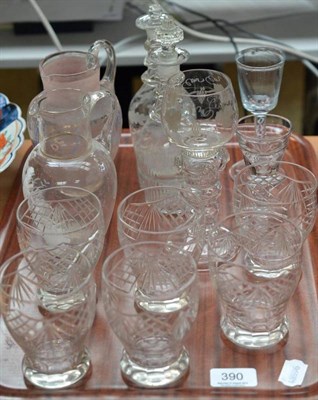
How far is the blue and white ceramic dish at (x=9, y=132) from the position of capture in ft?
2.89

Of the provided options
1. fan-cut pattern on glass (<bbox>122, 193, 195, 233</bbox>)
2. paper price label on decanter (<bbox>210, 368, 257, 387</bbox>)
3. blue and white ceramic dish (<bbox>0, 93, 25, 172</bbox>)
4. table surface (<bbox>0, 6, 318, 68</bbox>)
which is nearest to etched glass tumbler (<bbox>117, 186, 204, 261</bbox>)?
fan-cut pattern on glass (<bbox>122, 193, 195, 233</bbox>)

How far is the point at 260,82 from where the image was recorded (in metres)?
0.83

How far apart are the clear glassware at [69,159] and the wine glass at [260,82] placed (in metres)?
0.19

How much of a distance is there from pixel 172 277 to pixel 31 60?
69 cm

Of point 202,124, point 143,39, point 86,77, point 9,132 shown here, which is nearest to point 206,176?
point 202,124

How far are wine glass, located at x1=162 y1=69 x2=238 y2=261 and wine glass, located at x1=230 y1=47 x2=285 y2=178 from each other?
0.08 meters

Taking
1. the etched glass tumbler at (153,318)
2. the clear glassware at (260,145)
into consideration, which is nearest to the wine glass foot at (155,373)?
the etched glass tumbler at (153,318)

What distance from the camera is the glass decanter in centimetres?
77

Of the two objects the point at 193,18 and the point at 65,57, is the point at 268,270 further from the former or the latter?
the point at 193,18

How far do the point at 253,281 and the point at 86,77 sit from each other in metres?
0.30

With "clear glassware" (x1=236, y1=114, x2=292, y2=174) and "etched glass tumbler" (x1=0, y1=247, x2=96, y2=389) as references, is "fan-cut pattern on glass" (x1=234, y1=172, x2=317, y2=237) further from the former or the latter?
"etched glass tumbler" (x1=0, y1=247, x2=96, y2=389)

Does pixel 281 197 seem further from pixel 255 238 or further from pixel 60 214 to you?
pixel 60 214

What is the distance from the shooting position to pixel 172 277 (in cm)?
62

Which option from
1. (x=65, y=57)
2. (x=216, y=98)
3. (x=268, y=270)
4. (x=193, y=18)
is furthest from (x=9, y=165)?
(x=193, y=18)
